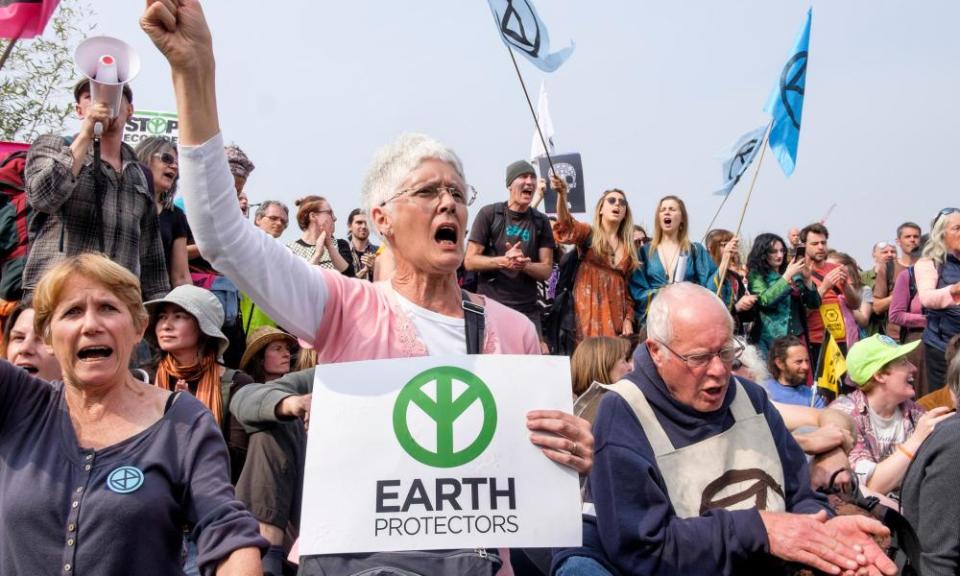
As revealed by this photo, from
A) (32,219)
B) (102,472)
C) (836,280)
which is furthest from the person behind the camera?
(836,280)

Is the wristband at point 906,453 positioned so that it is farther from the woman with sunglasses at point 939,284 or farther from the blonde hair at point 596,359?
the woman with sunglasses at point 939,284

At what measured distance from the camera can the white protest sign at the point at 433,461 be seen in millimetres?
2574

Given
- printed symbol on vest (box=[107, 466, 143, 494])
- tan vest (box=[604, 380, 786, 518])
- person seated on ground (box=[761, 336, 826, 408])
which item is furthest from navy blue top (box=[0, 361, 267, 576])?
person seated on ground (box=[761, 336, 826, 408])

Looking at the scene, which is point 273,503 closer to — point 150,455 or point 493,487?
point 150,455

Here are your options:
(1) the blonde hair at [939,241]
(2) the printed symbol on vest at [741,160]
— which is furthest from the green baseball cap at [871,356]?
Result: (2) the printed symbol on vest at [741,160]

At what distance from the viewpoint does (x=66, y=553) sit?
2686 mm

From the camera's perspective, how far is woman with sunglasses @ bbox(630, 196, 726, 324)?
8.76 metres

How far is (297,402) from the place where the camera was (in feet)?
13.3

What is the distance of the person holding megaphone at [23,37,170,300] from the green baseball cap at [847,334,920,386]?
14.0 feet

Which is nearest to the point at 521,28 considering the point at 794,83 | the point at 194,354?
the point at 794,83

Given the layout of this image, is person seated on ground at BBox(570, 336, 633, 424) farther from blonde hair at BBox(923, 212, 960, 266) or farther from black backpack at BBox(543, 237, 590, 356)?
blonde hair at BBox(923, 212, 960, 266)

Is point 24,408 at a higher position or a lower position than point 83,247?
lower

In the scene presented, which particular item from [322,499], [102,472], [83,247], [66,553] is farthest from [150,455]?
[83,247]

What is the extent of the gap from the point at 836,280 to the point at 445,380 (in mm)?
8140
